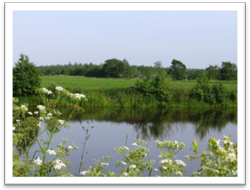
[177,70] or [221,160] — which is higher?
[177,70]

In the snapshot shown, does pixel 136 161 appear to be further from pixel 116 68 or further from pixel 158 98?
pixel 116 68

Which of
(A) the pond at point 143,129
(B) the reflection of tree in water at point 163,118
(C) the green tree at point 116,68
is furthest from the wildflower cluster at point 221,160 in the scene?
(C) the green tree at point 116,68

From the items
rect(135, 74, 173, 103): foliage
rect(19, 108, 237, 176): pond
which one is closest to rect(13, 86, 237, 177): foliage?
rect(19, 108, 237, 176): pond

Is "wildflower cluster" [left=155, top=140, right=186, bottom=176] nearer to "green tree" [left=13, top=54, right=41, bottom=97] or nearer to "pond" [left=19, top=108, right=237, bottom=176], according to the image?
"pond" [left=19, top=108, right=237, bottom=176]

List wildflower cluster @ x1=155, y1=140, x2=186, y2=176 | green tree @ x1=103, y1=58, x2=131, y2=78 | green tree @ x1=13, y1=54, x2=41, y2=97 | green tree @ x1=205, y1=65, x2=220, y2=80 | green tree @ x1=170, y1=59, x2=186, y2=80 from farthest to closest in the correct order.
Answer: green tree @ x1=103, y1=58, x2=131, y2=78 < green tree @ x1=170, y1=59, x2=186, y2=80 < green tree @ x1=205, y1=65, x2=220, y2=80 < green tree @ x1=13, y1=54, x2=41, y2=97 < wildflower cluster @ x1=155, y1=140, x2=186, y2=176

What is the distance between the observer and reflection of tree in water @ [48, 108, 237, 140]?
39.9 feet

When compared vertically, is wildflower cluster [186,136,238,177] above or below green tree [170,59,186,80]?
below

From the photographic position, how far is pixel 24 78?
1734 cm

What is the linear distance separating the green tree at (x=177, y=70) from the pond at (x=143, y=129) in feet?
36.8

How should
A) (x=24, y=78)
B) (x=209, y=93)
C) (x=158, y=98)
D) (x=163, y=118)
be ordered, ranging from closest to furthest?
(x=163, y=118), (x=24, y=78), (x=158, y=98), (x=209, y=93)

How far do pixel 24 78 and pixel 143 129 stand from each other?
26.2ft

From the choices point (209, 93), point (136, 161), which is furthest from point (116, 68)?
point (136, 161)

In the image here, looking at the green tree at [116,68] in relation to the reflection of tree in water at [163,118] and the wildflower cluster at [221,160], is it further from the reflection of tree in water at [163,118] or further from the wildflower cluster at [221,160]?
the wildflower cluster at [221,160]

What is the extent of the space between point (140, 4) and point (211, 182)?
1115mm
